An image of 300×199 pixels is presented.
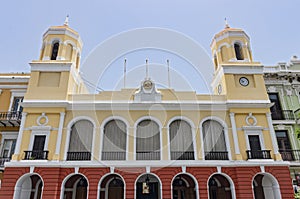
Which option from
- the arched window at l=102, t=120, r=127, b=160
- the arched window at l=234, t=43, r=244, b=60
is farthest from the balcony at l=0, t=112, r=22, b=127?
the arched window at l=234, t=43, r=244, b=60

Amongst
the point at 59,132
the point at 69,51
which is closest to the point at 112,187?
the point at 59,132

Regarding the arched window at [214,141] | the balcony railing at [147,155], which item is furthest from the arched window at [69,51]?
the arched window at [214,141]

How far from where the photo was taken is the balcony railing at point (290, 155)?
17891mm

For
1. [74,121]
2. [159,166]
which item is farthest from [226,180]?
[74,121]

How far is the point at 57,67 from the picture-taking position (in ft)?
61.1

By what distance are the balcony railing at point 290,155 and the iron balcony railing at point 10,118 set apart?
1909cm

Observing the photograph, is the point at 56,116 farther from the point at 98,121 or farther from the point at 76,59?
the point at 76,59

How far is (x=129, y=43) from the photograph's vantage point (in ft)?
54.4

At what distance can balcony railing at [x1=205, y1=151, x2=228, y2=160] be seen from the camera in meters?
16.5

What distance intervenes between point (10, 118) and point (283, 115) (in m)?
20.5

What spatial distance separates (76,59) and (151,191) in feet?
40.4

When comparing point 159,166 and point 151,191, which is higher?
point 159,166

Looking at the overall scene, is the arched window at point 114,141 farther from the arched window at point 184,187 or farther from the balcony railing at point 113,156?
the arched window at point 184,187

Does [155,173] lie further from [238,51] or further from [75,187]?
[238,51]
